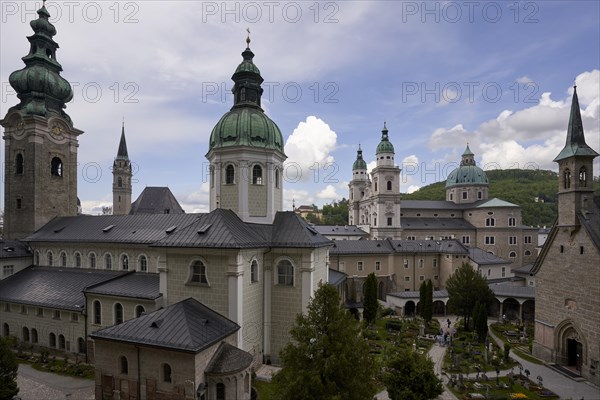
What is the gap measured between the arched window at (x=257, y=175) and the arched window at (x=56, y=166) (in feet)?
86.9

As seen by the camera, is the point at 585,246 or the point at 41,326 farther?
the point at 41,326

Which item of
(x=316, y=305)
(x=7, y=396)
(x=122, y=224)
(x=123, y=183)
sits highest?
(x=123, y=183)

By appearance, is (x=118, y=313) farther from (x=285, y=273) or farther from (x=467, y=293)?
(x=467, y=293)

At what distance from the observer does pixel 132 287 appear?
24.7 metres

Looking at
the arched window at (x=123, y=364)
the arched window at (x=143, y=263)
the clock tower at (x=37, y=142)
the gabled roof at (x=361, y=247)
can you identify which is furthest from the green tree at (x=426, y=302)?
the clock tower at (x=37, y=142)

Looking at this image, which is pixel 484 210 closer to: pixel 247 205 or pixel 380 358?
pixel 380 358

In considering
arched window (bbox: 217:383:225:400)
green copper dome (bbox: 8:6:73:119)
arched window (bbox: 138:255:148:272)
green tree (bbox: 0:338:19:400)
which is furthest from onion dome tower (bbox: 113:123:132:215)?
arched window (bbox: 217:383:225:400)

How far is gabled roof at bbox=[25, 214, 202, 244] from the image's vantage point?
28812mm

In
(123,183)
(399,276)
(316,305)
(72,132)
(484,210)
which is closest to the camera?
(316,305)

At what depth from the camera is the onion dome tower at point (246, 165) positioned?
24469mm

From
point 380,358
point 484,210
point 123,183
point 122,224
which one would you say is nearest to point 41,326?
point 122,224

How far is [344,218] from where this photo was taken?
453ft

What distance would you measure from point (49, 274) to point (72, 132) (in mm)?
16793

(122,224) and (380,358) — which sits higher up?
(122,224)
